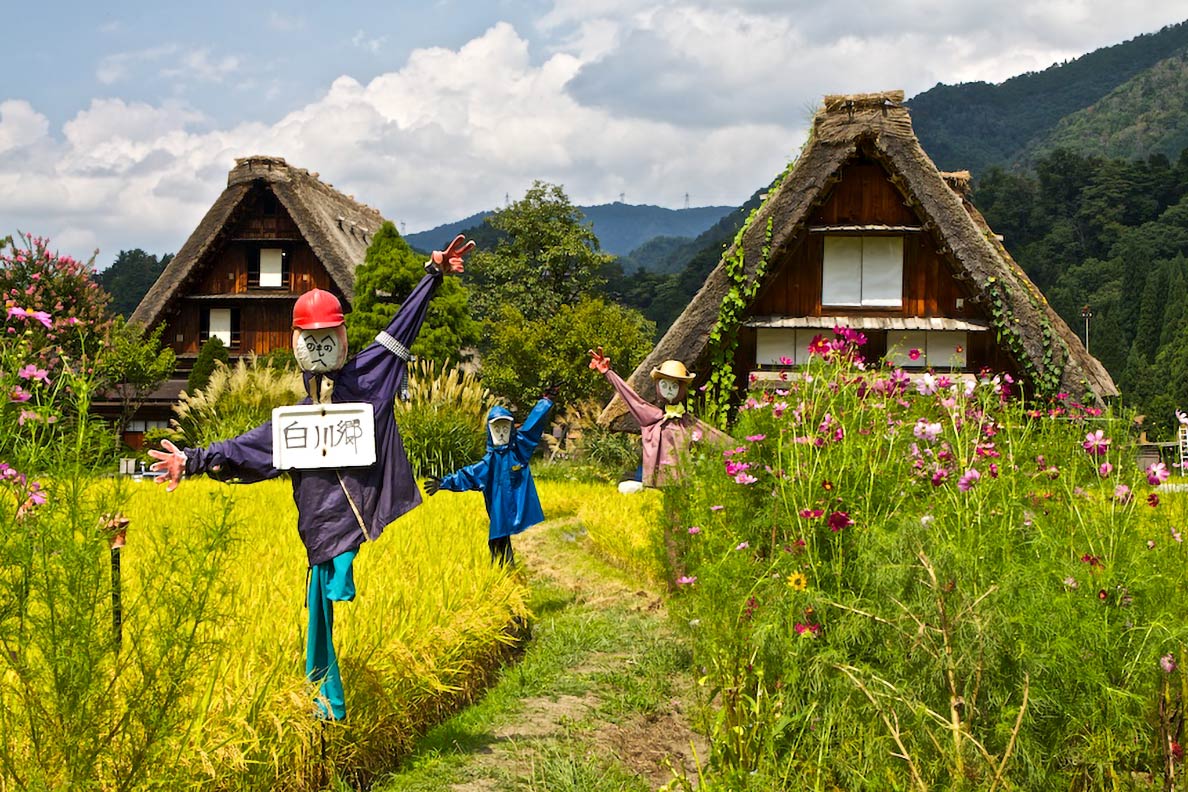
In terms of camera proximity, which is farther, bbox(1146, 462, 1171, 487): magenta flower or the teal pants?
the teal pants

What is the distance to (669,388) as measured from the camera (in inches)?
309

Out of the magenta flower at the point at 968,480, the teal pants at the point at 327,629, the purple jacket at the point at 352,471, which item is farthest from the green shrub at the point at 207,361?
the magenta flower at the point at 968,480

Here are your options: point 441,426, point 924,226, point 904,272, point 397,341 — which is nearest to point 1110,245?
point 904,272

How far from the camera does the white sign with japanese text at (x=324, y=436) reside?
14.9 ft

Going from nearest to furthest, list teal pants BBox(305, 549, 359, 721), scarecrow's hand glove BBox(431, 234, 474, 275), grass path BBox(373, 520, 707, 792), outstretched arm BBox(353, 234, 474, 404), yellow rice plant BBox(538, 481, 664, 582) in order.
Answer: teal pants BBox(305, 549, 359, 721) < grass path BBox(373, 520, 707, 792) < outstretched arm BBox(353, 234, 474, 404) < scarecrow's hand glove BBox(431, 234, 474, 275) < yellow rice plant BBox(538, 481, 664, 582)

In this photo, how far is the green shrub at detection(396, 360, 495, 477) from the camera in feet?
49.1

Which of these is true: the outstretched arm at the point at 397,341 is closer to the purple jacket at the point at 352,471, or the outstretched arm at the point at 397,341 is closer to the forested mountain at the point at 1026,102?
the purple jacket at the point at 352,471

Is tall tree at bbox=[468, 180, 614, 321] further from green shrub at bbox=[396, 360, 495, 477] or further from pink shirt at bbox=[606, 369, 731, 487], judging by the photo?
pink shirt at bbox=[606, 369, 731, 487]

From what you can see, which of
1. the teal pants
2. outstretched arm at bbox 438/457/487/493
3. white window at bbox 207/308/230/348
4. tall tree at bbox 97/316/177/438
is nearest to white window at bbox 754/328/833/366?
outstretched arm at bbox 438/457/487/493

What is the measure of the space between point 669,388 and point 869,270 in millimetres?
6025

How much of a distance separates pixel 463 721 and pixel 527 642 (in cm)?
164

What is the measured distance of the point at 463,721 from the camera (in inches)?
201

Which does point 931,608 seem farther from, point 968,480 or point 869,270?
point 869,270

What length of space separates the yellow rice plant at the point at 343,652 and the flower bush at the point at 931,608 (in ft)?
4.22
